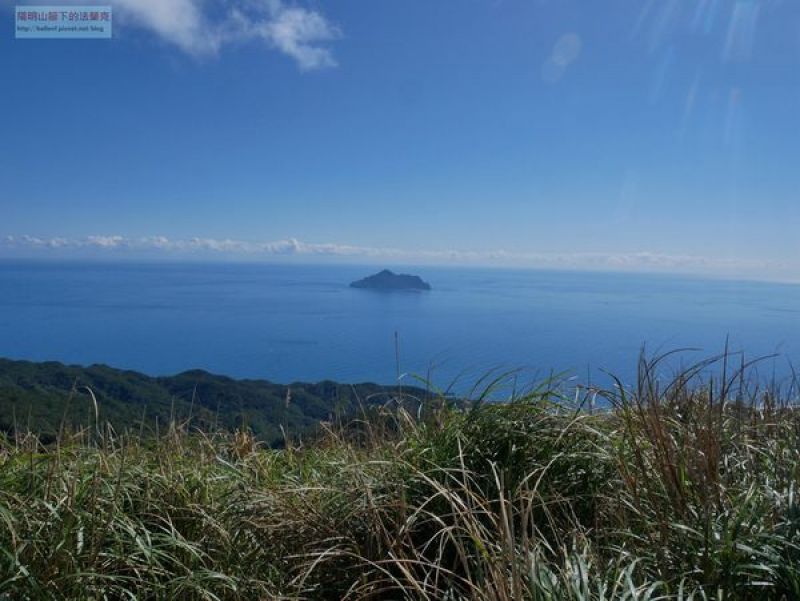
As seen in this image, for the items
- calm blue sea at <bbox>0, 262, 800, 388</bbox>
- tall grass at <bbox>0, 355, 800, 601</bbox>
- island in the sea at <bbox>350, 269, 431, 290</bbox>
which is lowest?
calm blue sea at <bbox>0, 262, 800, 388</bbox>

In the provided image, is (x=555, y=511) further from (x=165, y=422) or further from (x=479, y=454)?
(x=165, y=422)

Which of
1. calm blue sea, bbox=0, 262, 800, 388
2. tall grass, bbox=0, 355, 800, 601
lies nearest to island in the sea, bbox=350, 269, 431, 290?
calm blue sea, bbox=0, 262, 800, 388

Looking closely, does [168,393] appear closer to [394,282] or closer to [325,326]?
[325,326]

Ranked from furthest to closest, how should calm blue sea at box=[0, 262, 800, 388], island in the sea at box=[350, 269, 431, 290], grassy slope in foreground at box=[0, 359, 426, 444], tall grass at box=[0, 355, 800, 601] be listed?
island in the sea at box=[350, 269, 431, 290] → calm blue sea at box=[0, 262, 800, 388] → grassy slope in foreground at box=[0, 359, 426, 444] → tall grass at box=[0, 355, 800, 601]

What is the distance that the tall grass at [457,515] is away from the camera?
1.70 metres

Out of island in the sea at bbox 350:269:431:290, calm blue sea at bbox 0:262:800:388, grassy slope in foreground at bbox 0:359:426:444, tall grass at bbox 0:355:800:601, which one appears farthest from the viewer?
island in the sea at bbox 350:269:431:290

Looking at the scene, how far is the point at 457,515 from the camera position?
86.5 inches

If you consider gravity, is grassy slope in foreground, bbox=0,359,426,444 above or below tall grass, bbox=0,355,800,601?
below

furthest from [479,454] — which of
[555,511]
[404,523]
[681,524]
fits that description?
[681,524]

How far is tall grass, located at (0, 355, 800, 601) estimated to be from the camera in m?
1.70

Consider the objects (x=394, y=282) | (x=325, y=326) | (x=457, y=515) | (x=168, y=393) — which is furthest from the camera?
(x=394, y=282)

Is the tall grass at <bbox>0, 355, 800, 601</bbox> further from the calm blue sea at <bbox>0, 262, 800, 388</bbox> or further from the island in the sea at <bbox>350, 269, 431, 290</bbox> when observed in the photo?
the island in the sea at <bbox>350, 269, 431, 290</bbox>

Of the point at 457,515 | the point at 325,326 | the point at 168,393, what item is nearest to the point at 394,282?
the point at 325,326

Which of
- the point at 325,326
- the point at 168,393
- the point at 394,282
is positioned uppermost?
the point at 394,282
